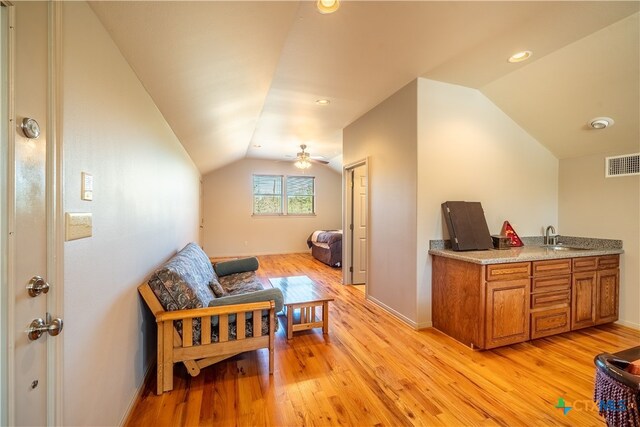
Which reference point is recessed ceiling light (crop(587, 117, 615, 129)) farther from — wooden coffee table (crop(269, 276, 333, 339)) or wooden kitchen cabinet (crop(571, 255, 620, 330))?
wooden coffee table (crop(269, 276, 333, 339))

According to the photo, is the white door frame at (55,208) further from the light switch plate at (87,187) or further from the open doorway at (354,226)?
the open doorway at (354,226)

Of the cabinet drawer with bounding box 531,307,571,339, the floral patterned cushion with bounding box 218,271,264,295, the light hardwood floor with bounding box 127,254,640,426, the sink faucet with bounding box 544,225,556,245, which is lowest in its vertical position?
the light hardwood floor with bounding box 127,254,640,426

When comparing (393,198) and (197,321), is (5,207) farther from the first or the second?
(393,198)

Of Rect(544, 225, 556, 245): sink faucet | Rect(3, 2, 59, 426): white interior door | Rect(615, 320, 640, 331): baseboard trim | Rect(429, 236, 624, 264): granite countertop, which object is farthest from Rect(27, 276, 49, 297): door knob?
Rect(615, 320, 640, 331): baseboard trim

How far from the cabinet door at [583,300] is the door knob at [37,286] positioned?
3923 mm

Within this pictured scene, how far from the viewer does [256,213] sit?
760cm

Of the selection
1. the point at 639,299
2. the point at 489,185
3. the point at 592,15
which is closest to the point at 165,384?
the point at 489,185

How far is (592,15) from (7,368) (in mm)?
3618

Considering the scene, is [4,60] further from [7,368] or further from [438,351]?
[438,351]

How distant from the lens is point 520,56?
2.45 m

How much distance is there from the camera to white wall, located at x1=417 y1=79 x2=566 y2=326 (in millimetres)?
2906

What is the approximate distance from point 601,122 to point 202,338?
423 centimetres

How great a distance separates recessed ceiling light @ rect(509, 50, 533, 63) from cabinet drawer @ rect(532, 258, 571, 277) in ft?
6.16

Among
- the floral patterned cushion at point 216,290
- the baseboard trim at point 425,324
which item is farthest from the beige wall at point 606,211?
the floral patterned cushion at point 216,290
